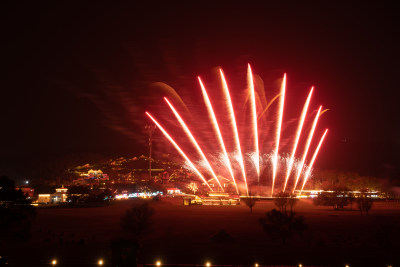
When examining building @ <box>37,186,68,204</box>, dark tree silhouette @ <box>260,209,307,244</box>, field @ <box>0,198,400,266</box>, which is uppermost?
building @ <box>37,186,68,204</box>

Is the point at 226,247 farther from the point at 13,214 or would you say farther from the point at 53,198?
the point at 53,198

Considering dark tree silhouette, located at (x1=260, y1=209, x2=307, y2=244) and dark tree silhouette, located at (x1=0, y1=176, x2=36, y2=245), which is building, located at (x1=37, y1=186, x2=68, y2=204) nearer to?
dark tree silhouette, located at (x1=0, y1=176, x2=36, y2=245)

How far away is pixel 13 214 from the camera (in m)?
19.4

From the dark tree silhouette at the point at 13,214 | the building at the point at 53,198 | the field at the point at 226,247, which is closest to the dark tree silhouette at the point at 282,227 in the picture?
the field at the point at 226,247

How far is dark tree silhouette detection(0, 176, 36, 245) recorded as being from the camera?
63.1 ft

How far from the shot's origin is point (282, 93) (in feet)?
115

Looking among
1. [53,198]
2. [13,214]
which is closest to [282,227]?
[13,214]

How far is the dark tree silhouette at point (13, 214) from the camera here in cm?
1923

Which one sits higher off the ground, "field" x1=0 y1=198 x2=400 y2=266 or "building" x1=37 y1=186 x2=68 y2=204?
"building" x1=37 y1=186 x2=68 y2=204

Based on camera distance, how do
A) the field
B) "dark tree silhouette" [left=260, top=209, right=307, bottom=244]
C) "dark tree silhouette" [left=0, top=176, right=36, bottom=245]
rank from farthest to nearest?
"dark tree silhouette" [left=260, top=209, right=307, bottom=244] < "dark tree silhouette" [left=0, top=176, right=36, bottom=245] < the field

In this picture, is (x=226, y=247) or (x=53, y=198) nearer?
(x=226, y=247)

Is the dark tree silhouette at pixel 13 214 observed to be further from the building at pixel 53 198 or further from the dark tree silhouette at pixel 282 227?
the building at pixel 53 198

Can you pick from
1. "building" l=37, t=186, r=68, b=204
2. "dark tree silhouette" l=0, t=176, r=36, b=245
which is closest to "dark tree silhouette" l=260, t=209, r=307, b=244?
"dark tree silhouette" l=0, t=176, r=36, b=245

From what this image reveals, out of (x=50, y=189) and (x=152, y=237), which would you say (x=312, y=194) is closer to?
(x=50, y=189)
